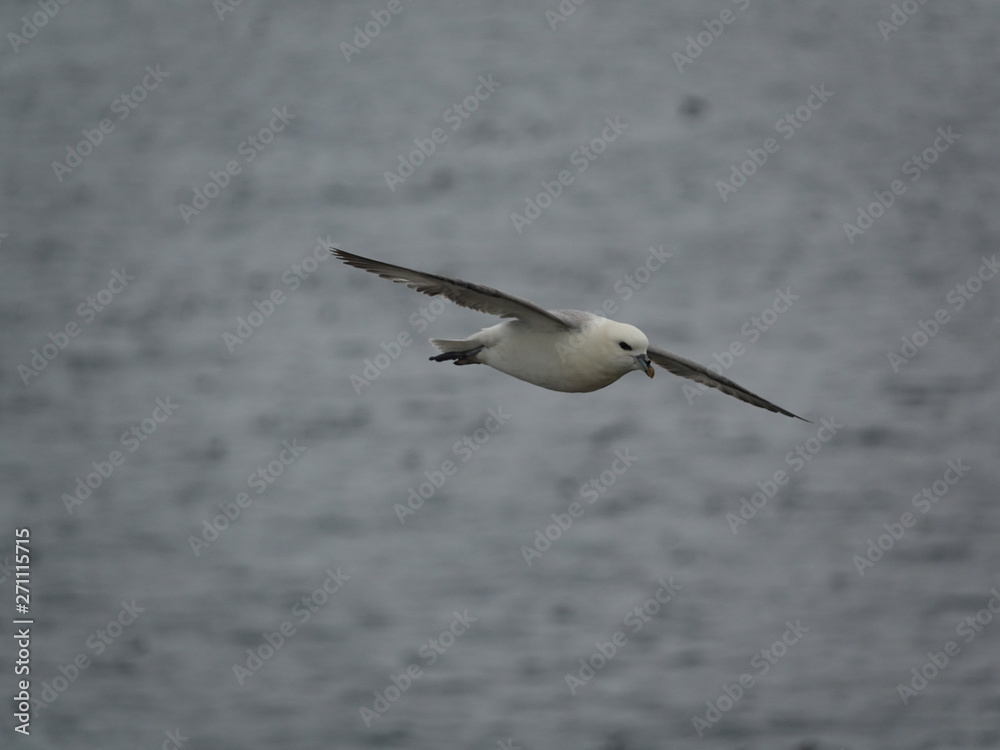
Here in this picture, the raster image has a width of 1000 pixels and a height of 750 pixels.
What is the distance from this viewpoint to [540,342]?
787 cm

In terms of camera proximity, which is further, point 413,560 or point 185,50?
point 185,50

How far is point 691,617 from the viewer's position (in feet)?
52.1

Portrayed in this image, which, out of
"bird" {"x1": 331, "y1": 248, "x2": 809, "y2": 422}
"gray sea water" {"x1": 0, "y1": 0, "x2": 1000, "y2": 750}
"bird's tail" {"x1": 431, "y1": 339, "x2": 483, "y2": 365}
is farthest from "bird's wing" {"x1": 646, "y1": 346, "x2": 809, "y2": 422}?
Answer: "gray sea water" {"x1": 0, "y1": 0, "x2": 1000, "y2": 750}

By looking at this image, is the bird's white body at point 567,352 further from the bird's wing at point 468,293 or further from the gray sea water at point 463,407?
the gray sea water at point 463,407

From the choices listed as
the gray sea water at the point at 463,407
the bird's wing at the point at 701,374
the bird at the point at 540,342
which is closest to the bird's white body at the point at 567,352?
the bird at the point at 540,342

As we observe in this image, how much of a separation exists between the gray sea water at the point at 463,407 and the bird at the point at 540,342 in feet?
26.6

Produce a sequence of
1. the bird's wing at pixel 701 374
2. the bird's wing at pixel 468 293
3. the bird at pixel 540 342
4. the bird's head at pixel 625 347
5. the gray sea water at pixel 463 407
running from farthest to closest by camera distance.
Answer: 1. the gray sea water at pixel 463 407
2. the bird's wing at pixel 701 374
3. the bird's head at pixel 625 347
4. the bird at pixel 540 342
5. the bird's wing at pixel 468 293

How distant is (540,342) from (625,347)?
1.78 feet

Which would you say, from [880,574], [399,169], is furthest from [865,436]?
[399,169]

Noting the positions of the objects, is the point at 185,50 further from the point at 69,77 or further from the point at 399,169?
the point at 399,169

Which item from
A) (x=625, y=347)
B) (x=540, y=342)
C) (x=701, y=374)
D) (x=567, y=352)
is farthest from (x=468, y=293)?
(x=701, y=374)

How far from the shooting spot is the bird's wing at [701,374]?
333 inches

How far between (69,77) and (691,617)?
432 inches

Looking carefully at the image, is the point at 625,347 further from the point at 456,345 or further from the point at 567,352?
the point at 456,345
